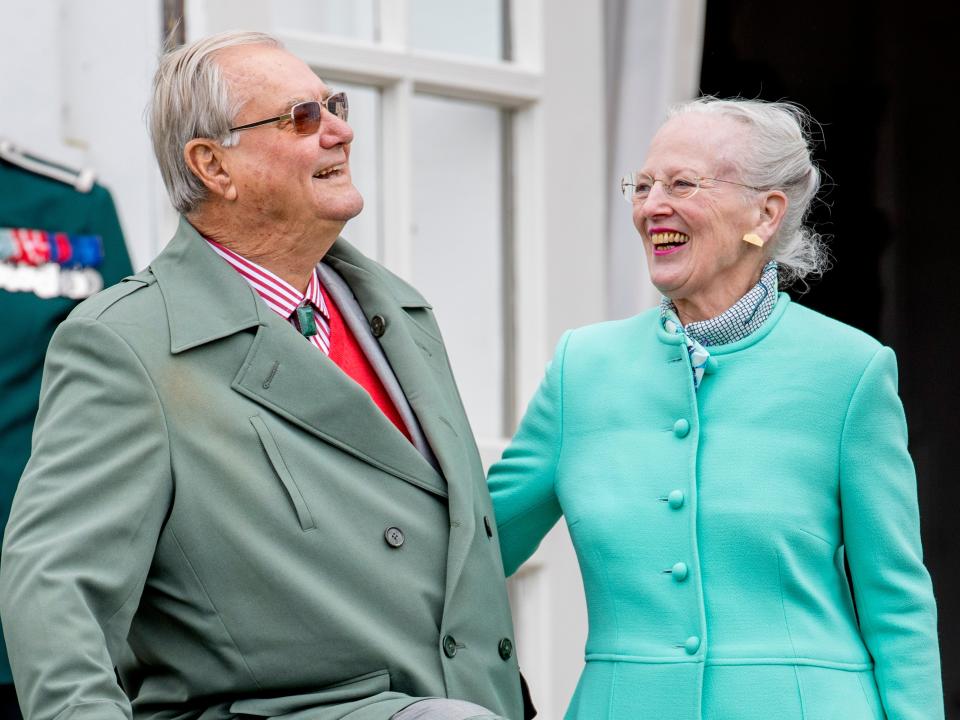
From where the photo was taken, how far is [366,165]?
381cm

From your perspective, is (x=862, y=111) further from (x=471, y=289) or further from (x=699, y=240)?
(x=699, y=240)

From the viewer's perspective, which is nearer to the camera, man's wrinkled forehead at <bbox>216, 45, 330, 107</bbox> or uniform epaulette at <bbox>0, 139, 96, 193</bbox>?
man's wrinkled forehead at <bbox>216, 45, 330, 107</bbox>

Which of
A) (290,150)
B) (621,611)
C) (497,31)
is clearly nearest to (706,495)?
(621,611)

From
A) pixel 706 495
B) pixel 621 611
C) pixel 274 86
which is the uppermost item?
pixel 274 86

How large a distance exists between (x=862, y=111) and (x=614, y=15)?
35.1 inches

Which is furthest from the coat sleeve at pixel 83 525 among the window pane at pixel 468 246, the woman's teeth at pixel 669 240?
the window pane at pixel 468 246

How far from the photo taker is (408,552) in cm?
235

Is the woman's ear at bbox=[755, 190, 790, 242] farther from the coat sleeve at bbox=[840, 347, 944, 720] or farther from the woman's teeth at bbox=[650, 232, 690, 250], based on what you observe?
the coat sleeve at bbox=[840, 347, 944, 720]

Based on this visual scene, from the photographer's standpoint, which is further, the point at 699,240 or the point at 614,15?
the point at 614,15

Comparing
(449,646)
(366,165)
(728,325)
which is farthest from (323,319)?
(366,165)

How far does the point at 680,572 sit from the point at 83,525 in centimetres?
89

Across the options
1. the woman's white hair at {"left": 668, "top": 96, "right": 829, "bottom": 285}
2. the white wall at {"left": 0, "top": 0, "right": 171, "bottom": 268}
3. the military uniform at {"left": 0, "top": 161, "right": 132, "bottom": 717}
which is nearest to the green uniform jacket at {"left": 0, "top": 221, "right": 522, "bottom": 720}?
the woman's white hair at {"left": 668, "top": 96, "right": 829, "bottom": 285}

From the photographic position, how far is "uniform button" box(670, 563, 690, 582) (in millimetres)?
2514

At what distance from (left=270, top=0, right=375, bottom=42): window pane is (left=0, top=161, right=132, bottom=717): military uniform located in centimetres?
69
